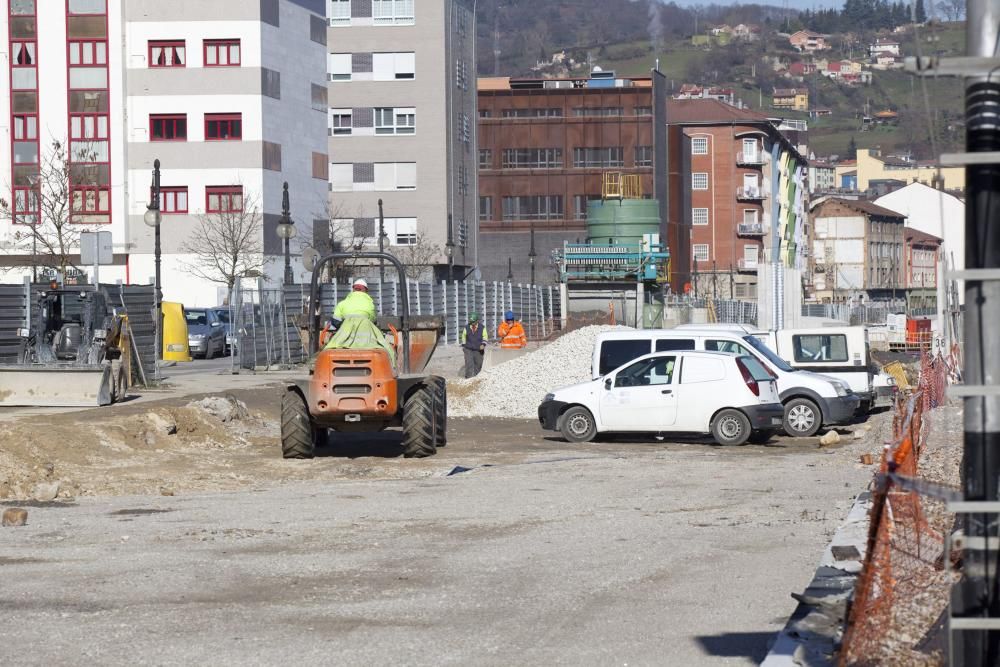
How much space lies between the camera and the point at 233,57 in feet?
240

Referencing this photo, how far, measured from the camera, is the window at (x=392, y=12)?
89.1m

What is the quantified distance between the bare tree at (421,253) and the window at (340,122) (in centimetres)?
835

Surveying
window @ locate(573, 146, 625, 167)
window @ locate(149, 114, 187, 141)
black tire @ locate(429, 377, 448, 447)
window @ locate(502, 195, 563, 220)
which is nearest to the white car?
black tire @ locate(429, 377, 448, 447)

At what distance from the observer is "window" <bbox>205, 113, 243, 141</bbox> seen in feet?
241

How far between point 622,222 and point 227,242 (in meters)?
25.9

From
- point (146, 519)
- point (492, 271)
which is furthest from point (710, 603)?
point (492, 271)

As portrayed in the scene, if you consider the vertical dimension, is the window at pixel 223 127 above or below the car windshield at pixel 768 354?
above

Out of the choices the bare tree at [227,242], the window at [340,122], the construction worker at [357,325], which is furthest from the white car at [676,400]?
the window at [340,122]

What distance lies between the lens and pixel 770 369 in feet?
83.0

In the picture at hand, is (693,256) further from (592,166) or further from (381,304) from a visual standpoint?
(381,304)

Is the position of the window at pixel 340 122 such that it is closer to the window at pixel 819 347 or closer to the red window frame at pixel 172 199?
the red window frame at pixel 172 199

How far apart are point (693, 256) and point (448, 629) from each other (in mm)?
117892

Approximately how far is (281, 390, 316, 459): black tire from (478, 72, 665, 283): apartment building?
8714 cm

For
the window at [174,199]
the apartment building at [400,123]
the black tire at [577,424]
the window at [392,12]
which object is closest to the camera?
the black tire at [577,424]
